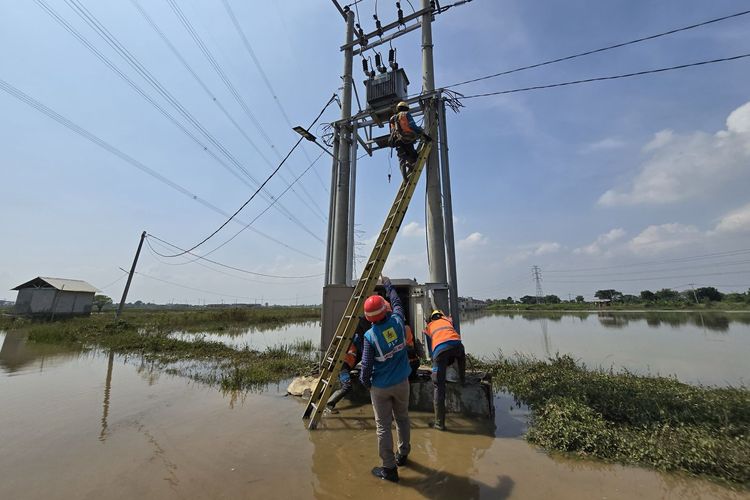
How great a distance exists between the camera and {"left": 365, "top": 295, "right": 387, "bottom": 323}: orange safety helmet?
3648 millimetres

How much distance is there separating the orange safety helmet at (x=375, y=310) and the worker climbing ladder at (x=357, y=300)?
142 centimetres

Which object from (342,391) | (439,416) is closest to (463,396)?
(439,416)

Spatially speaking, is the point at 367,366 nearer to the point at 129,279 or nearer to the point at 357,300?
the point at 357,300

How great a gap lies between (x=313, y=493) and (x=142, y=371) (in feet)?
27.8

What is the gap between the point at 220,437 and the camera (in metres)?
4.56

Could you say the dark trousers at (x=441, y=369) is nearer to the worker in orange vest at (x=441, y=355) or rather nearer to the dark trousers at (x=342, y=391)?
the worker in orange vest at (x=441, y=355)

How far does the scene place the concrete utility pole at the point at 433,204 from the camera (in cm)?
686

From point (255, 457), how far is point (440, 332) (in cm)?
300

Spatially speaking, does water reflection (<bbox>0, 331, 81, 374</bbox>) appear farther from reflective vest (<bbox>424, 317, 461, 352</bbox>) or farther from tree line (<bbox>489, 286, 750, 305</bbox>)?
tree line (<bbox>489, 286, 750, 305</bbox>)

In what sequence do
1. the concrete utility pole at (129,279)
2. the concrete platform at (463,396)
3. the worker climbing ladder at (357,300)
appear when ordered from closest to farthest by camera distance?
the worker climbing ladder at (357,300)
the concrete platform at (463,396)
the concrete utility pole at (129,279)

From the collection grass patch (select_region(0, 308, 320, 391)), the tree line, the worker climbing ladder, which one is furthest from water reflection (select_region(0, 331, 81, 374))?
the tree line

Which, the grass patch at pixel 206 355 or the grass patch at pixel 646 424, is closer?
the grass patch at pixel 646 424

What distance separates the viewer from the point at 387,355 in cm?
357

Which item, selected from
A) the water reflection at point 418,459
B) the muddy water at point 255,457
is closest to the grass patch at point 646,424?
the muddy water at point 255,457
